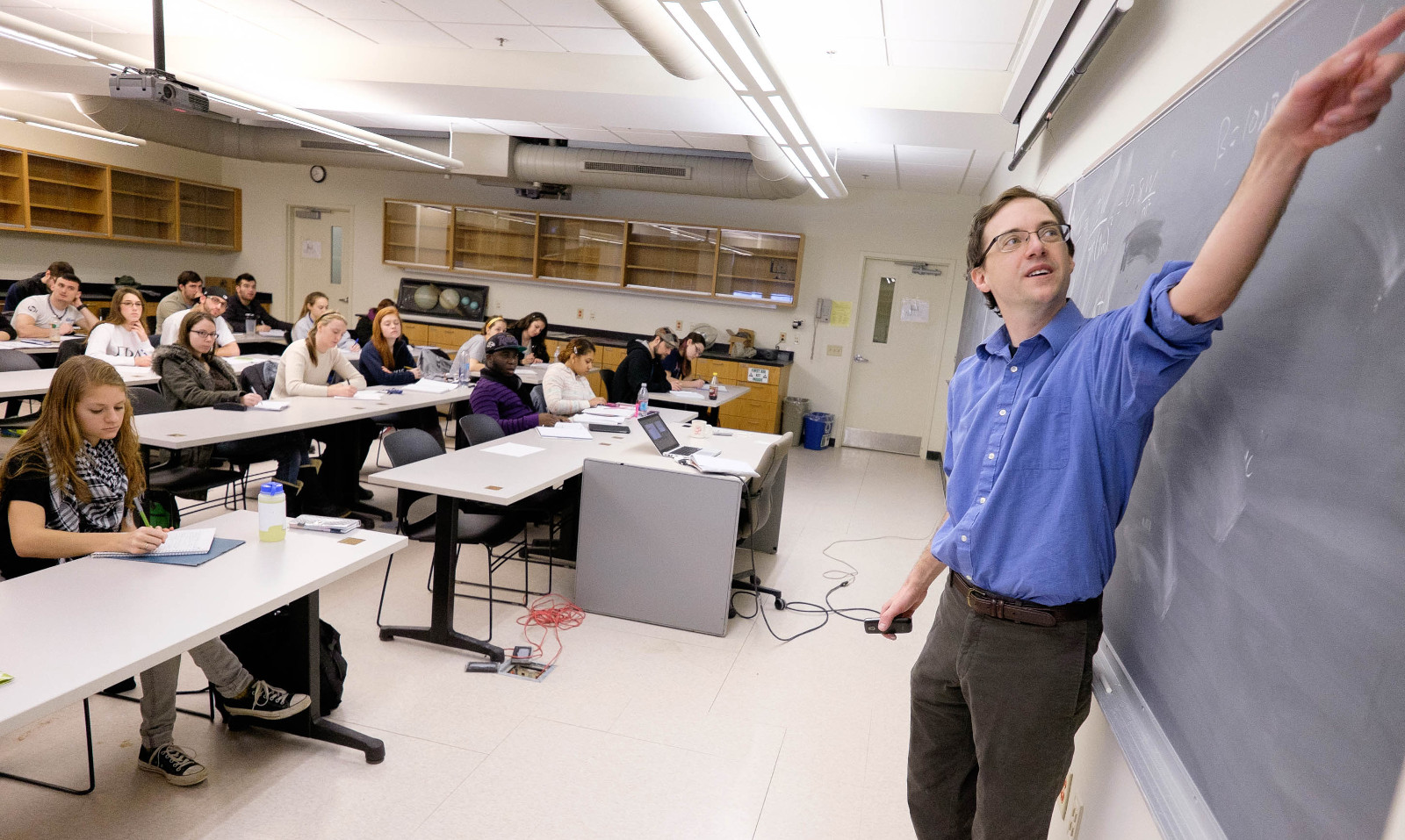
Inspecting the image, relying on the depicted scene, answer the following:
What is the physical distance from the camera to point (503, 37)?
5.22m

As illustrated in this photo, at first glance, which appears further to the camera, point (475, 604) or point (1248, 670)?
point (475, 604)

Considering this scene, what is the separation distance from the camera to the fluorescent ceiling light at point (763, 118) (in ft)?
12.5

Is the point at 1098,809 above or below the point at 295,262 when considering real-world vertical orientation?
below

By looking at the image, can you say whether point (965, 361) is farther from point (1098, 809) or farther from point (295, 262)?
point (295, 262)

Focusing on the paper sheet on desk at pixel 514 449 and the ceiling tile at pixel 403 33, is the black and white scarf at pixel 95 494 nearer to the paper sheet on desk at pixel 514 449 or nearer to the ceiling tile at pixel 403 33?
the paper sheet on desk at pixel 514 449

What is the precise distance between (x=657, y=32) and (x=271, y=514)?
111 inches

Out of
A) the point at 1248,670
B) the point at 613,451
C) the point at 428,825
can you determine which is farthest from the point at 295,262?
the point at 1248,670

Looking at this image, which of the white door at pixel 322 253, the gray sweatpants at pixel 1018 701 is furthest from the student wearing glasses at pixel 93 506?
the white door at pixel 322 253

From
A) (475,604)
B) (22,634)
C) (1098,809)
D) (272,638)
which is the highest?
(22,634)

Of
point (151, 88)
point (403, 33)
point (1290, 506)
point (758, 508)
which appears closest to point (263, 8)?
point (403, 33)

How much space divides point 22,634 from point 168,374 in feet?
10.8

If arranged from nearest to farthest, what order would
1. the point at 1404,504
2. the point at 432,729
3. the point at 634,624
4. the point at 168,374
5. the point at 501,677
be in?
1. the point at 1404,504
2. the point at 432,729
3. the point at 501,677
4. the point at 634,624
5. the point at 168,374

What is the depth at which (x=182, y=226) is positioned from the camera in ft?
32.3

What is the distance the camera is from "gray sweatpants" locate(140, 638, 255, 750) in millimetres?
2369
